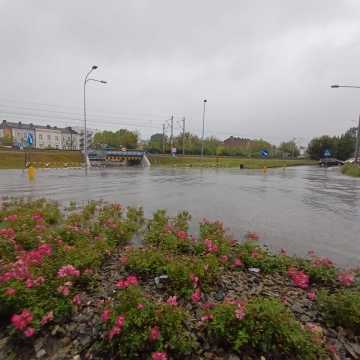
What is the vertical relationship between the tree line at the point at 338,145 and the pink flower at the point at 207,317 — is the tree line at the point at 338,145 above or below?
above

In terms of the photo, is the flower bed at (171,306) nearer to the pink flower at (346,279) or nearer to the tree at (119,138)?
the pink flower at (346,279)

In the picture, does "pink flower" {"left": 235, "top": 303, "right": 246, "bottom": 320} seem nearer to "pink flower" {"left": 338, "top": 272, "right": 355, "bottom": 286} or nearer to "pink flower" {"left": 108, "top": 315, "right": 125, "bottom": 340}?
"pink flower" {"left": 108, "top": 315, "right": 125, "bottom": 340}

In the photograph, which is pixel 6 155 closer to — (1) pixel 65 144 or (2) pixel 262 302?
(2) pixel 262 302

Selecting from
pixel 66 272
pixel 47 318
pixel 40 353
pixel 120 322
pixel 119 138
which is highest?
pixel 119 138

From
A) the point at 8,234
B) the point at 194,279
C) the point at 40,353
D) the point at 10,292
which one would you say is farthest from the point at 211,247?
the point at 8,234

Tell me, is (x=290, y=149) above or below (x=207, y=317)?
above

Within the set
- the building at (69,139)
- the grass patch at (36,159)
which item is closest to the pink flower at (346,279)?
the grass patch at (36,159)

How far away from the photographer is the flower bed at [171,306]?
6.83ft

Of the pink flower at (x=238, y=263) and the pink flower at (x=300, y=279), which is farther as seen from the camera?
the pink flower at (x=238, y=263)

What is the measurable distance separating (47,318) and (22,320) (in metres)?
0.21

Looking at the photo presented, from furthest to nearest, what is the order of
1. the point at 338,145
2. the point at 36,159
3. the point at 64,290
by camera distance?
the point at 338,145, the point at 36,159, the point at 64,290

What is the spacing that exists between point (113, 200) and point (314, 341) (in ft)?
28.0

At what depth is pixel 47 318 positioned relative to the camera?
2.24 metres

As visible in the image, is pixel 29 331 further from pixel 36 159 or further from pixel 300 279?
pixel 36 159
